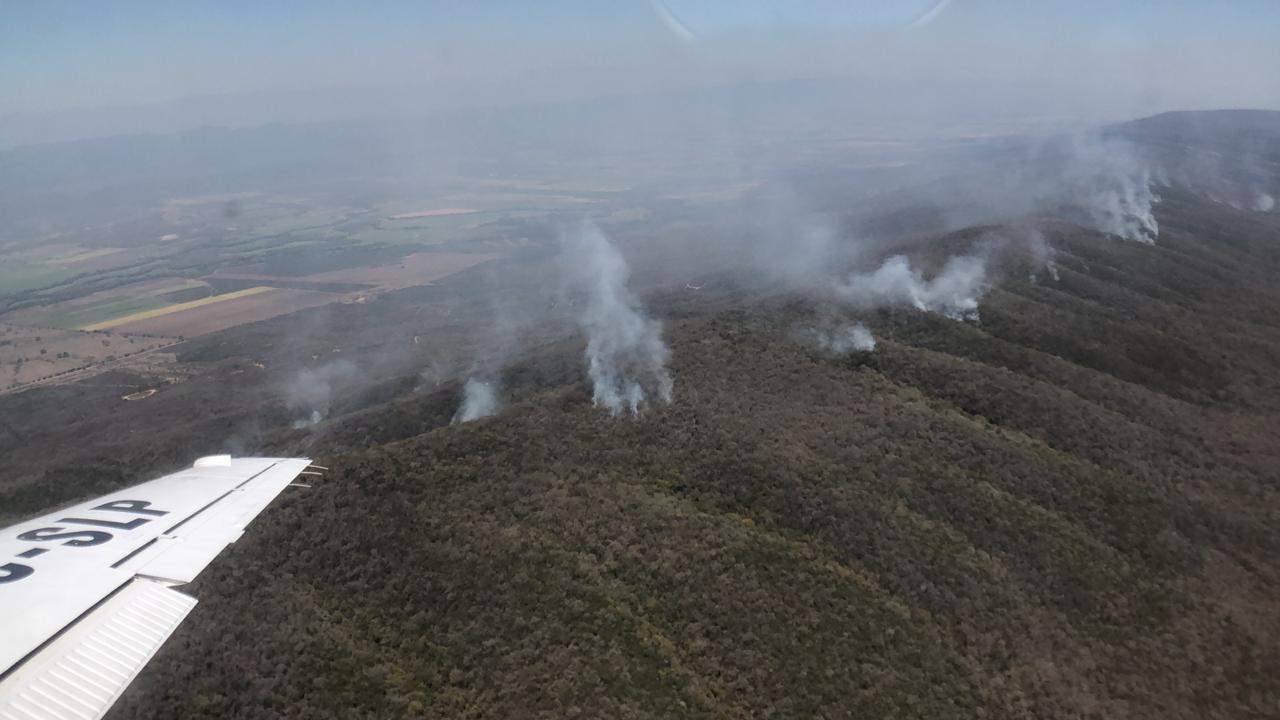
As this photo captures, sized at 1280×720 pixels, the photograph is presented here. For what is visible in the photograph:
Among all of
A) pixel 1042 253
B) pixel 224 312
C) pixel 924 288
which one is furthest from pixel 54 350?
pixel 1042 253

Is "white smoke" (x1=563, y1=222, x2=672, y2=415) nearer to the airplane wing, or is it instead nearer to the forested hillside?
the forested hillside

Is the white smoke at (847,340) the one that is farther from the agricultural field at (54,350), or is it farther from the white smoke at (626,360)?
the agricultural field at (54,350)

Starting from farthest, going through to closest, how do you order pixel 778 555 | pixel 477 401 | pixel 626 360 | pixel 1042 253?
1. pixel 1042 253
2. pixel 626 360
3. pixel 477 401
4. pixel 778 555

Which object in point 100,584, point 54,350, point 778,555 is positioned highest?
point 100,584

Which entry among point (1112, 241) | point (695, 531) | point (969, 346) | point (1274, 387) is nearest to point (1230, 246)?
point (1112, 241)

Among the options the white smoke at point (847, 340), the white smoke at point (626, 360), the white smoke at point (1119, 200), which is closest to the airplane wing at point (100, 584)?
the white smoke at point (626, 360)

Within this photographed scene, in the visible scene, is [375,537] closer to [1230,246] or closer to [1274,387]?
[1274,387]

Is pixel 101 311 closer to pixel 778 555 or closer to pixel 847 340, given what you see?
pixel 847 340

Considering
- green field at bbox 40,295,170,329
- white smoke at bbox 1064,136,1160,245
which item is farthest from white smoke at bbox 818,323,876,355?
green field at bbox 40,295,170,329
